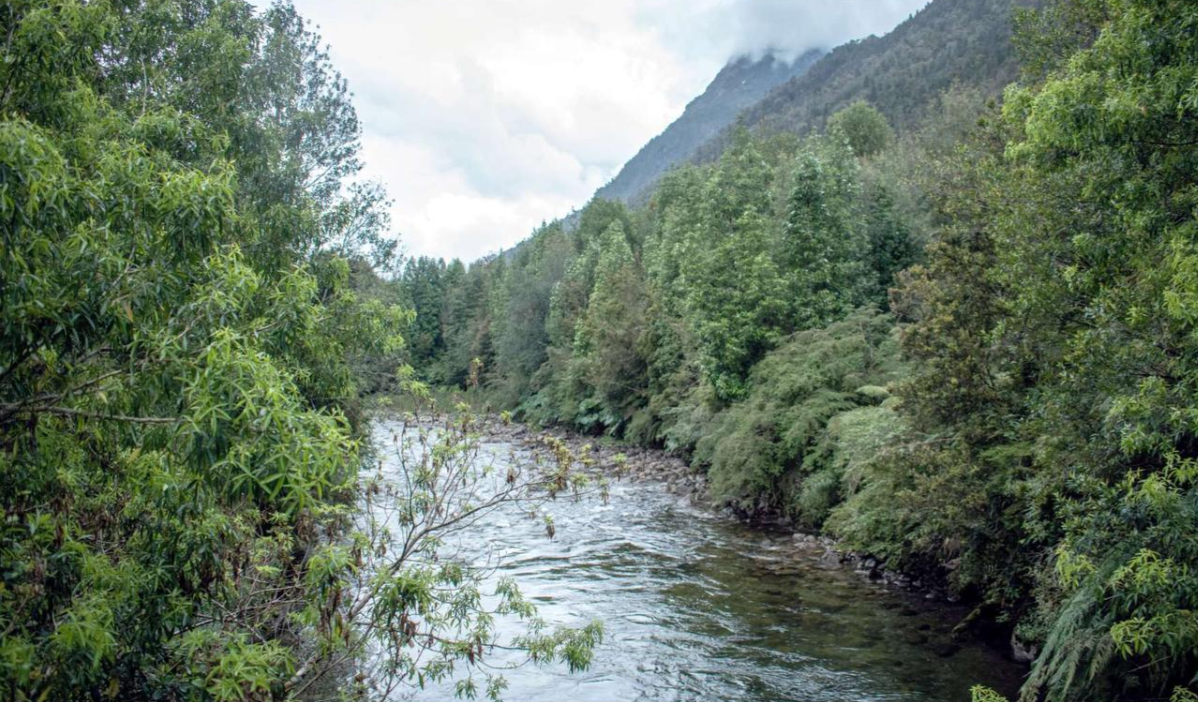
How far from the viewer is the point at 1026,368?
13.9 m

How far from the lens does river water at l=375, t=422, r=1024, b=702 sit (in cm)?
1221

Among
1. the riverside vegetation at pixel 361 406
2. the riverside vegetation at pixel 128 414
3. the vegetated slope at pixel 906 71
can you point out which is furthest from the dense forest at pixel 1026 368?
the vegetated slope at pixel 906 71

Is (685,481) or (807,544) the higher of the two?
(685,481)

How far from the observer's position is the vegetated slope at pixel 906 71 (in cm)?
9262

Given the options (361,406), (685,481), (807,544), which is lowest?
(807,544)

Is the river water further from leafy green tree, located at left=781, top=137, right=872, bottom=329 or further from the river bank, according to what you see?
leafy green tree, located at left=781, top=137, right=872, bottom=329

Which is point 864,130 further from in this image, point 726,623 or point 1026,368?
point 726,623

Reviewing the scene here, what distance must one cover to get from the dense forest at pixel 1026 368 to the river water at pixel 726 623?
4.02 ft

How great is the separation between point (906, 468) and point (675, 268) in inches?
1212

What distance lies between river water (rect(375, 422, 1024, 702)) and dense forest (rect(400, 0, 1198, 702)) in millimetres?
1224

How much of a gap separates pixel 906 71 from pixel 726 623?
118509 mm

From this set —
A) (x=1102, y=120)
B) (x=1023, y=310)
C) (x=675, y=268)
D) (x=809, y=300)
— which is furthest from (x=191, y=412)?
(x=675, y=268)

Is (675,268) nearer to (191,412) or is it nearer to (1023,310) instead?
(1023,310)

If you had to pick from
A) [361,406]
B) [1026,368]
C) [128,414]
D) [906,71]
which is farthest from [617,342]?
[906,71]
